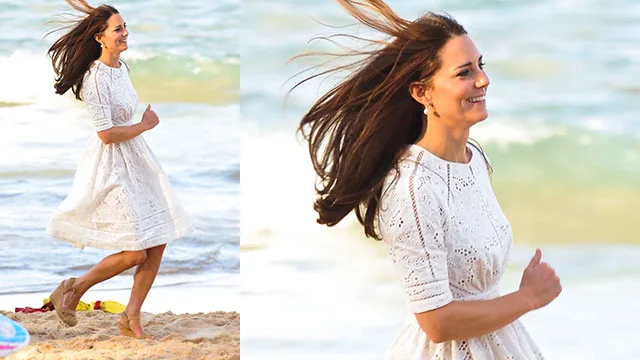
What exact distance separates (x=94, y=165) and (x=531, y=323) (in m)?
2.86

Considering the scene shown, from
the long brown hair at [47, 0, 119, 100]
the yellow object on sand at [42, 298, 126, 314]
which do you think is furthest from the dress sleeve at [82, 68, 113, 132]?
the yellow object on sand at [42, 298, 126, 314]

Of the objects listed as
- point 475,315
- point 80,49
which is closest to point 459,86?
point 475,315

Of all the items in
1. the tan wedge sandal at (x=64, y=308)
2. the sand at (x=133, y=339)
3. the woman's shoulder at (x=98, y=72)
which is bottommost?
the sand at (x=133, y=339)

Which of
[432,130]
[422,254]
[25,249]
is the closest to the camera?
[422,254]

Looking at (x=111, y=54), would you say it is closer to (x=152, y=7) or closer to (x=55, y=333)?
(x=55, y=333)

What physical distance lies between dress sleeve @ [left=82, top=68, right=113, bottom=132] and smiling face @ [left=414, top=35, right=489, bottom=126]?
8.01 feet

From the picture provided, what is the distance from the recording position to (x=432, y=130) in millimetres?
2162

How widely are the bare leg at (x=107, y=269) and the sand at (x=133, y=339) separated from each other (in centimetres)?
22

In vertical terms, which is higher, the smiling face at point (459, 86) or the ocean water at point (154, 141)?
the smiling face at point (459, 86)

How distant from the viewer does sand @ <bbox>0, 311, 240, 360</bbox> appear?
14.3 feet

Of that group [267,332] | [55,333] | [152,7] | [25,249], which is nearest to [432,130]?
[55,333]

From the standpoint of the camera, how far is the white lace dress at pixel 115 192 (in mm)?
4340

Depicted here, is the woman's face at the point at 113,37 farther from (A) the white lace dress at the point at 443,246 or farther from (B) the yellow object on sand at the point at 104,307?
(A) the white lace dress at the point at 443,246

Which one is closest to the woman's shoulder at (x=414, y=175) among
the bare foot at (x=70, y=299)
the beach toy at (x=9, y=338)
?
the beach toy at (x=9, y=338)
